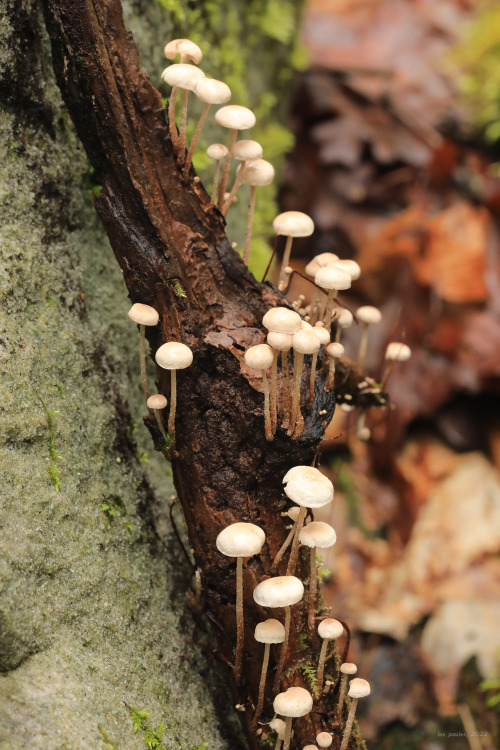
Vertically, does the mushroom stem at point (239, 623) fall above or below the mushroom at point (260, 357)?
below

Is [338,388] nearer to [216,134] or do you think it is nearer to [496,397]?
[216,134]

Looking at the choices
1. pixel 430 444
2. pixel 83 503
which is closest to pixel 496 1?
pixel 430 444

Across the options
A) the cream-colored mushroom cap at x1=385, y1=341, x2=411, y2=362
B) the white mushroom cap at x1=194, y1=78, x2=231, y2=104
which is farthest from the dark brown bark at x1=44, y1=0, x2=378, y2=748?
the cream-colored mushroom cap at x1=385, y1=341, x2=411, y2=362

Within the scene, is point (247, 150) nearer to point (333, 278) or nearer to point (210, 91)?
point (210, 91)

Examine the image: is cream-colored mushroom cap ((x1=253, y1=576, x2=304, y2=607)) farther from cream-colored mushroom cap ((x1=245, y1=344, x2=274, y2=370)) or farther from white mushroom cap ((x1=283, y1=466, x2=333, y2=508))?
cream-colored mushroom cap ((x1=245, y1=344, x2=274, y2=370))

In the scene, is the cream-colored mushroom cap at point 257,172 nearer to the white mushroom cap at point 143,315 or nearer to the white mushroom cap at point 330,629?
the white mushroom cap at point 143,315

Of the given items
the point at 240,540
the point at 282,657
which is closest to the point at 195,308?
the point at 240,540

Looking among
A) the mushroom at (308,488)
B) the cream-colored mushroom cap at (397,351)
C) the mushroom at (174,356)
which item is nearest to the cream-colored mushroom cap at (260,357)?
the mushroom at (174,356)
